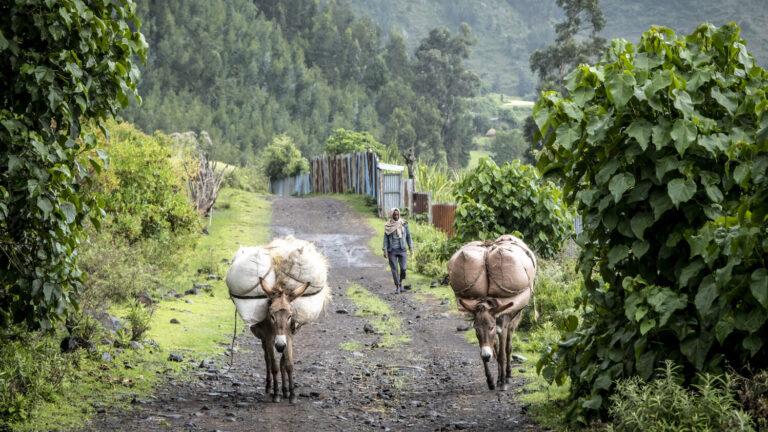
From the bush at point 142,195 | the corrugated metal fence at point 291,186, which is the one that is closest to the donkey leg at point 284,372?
the bush at point 142,195

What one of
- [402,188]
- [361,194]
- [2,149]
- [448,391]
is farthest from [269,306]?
[361,194]

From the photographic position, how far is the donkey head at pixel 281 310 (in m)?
7.81

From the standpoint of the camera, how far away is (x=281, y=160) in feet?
179

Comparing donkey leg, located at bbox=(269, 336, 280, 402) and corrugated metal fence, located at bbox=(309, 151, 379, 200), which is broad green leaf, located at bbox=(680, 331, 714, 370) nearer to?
donkey leg, located at bbox=(269, 336, 280, 402)

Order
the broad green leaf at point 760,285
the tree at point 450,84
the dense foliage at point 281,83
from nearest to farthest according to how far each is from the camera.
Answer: the broad green leaf at point 760,285, the dense foliage at point 281,83, the tree at point 450,84

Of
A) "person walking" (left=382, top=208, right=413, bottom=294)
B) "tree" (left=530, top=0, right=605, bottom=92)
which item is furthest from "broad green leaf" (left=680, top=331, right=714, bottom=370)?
"tree" (left=530, top=0, right=605, bottom=92)

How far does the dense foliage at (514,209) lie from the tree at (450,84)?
217ft

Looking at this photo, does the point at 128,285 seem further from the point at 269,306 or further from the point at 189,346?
the point at 269,306

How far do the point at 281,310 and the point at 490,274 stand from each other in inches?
92.3

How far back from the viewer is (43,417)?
257 inches

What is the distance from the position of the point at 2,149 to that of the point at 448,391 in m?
5.35

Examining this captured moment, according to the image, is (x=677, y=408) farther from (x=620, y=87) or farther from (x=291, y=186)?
(x=291, y=186)

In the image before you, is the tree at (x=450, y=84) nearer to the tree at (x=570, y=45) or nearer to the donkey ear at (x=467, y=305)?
the tree at (x=570, y=45)

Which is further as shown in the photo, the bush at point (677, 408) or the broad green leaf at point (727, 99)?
the broad green leaf at point (727, 99)
